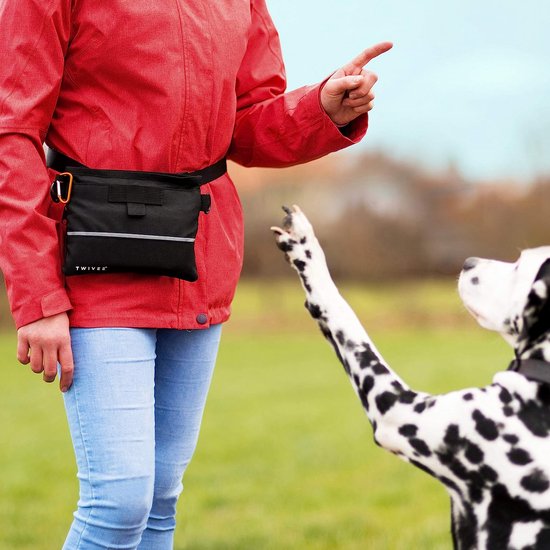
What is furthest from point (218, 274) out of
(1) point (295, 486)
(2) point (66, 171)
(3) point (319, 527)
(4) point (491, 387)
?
(1) point (295, 486)

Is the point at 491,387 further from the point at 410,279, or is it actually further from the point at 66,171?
the point at 410,279

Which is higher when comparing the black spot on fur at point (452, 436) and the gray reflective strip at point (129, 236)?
the gray reflective strip at point (129, 236)

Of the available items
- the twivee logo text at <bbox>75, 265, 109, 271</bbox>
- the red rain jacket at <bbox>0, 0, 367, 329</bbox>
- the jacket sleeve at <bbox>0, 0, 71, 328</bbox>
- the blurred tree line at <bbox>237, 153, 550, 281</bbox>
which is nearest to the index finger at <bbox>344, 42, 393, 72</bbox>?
the red rain jacket at <bbox>0, 0, 367, 329</bbox>

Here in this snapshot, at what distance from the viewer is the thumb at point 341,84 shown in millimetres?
2721

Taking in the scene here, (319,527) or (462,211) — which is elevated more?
(319,527)

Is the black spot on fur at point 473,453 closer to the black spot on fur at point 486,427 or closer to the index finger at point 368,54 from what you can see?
the black spot on fur at point 486,427

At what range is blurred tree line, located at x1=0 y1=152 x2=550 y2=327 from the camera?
21.7 meters

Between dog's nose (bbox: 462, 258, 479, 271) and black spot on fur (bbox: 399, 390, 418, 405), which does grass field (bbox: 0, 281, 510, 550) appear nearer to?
dog's nose (bbox: 462, 258, 479, 271)

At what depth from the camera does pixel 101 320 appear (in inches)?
98.3

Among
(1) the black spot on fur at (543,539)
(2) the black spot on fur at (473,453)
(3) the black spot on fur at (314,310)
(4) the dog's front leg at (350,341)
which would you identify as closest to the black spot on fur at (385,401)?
(4) the dog's front leg at (350,341)

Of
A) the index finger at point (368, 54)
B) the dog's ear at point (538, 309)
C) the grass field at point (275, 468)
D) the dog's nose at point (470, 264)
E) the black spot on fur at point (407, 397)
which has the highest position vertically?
the index finger at point (368, 54)

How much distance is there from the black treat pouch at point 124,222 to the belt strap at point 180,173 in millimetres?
40

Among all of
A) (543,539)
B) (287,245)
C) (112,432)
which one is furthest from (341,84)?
(543,539)

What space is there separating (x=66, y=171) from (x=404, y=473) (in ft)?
14.7
